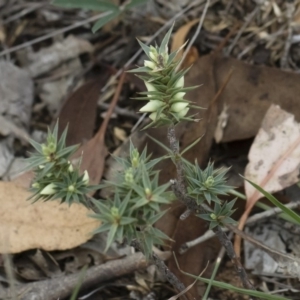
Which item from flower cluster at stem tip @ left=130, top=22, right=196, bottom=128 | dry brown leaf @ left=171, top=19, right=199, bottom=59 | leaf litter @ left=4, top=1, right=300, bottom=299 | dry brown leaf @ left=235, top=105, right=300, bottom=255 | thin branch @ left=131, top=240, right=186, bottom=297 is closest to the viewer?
flower cluster at stem tip @ left=130, top=22, right=196, bottom=128

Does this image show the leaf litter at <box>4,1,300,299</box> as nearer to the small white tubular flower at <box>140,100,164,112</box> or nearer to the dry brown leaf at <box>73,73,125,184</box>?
the dry brown leaf at <box>73,73,125,184</box>

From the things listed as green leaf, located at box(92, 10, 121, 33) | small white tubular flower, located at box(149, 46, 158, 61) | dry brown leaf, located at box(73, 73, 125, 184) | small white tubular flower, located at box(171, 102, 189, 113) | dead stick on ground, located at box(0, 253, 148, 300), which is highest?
small white tubular flower, located at box(149, 46, 158, 61)

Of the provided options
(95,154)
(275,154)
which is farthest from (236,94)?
(95,154)

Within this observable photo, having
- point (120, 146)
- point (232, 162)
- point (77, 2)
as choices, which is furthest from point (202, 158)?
point (77, 2)

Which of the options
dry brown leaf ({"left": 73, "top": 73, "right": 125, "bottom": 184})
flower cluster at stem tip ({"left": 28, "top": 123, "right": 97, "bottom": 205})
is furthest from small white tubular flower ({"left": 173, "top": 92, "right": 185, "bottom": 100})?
dry brown leaf ({"left": 73, "top": 73, "right": 125, "bottom": 184})

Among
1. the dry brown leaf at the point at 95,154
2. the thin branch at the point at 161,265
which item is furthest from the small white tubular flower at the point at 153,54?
the dry brown leaf at the point at 95,154

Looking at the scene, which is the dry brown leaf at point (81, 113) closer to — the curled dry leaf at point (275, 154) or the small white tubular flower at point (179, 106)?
the curled dry leaf at point (275, 154)

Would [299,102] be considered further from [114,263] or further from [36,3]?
[36,3]
